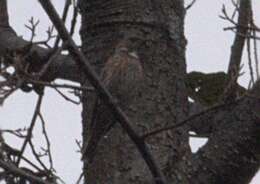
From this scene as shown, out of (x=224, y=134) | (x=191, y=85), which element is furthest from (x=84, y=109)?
(x=191, y=85)

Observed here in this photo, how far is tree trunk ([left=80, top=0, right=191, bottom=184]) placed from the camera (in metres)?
3.66

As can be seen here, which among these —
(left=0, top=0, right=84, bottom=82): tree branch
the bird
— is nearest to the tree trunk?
the bird

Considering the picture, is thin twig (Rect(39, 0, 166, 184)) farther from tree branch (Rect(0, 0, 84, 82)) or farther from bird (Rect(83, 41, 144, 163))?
tree branch (Rect(0, 0, 84, 82))

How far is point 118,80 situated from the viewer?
5.11 metres

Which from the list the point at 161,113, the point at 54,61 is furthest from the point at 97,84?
the point at 54,61

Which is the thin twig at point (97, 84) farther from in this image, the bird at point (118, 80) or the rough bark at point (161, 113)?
the bird at point (118, 80)

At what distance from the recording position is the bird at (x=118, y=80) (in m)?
4.32

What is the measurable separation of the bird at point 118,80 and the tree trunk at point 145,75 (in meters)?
0.20

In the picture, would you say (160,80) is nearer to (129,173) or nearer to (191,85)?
(129,173)

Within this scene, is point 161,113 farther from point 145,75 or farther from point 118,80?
point 118,80

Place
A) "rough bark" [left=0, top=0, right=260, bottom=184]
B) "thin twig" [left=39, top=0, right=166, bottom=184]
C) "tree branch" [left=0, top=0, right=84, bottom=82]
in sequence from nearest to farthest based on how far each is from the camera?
"thin twig" [left=39, top=0, right=166, bottom=184] → "rough bark" [left=0, top=0, right=260, bottom=184] → "tree branch" [left=0, top=0, right=84, bottom=82]

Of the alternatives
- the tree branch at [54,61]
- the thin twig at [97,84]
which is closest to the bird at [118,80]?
the tree branch at [54,61]

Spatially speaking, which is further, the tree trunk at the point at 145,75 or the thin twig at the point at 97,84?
the tree trunk at the point at 145,75

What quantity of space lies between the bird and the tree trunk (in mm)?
200
